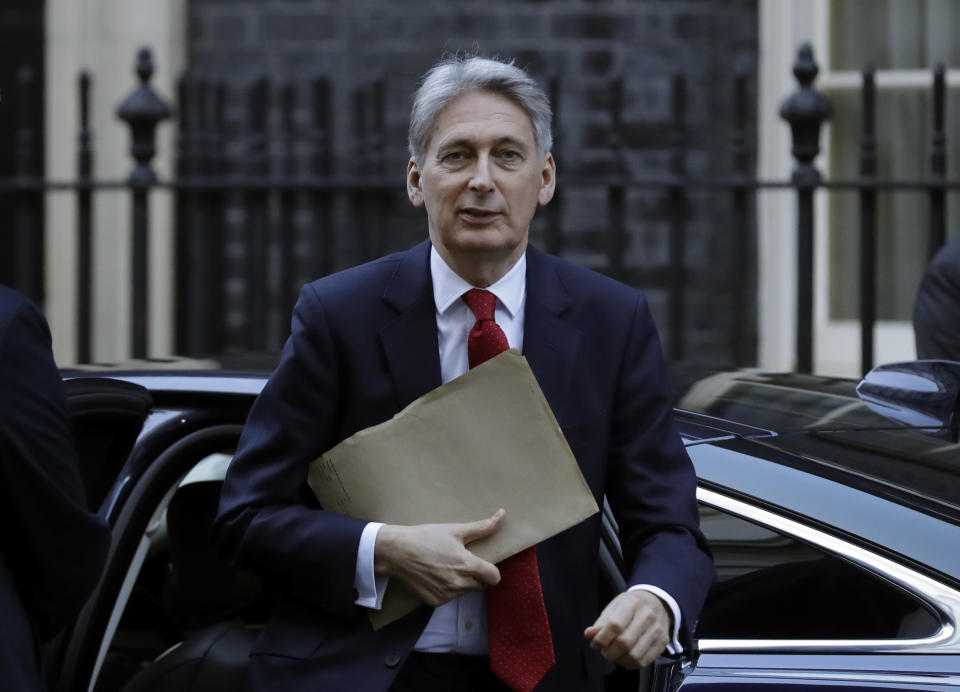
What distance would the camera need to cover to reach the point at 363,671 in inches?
77.1

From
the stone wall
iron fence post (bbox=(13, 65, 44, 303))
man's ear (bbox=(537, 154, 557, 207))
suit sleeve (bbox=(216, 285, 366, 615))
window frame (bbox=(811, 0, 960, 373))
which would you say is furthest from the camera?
the stone wall

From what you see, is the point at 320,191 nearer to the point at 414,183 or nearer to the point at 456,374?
the point at 414,183

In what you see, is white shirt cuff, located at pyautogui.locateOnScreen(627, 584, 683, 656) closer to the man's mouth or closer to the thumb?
the thumb

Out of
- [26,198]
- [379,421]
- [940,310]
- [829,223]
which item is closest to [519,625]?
[379,421]

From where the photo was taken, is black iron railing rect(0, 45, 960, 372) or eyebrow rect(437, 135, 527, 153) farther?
black iron railing rect(0, 45, 960, 372)

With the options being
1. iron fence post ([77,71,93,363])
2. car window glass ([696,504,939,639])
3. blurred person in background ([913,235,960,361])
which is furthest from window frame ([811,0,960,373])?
car window glass ([696,504,939,639])

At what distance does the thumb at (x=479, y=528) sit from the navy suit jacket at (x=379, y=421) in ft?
0.39

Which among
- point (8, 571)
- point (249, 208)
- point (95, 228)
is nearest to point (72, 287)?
point (95, 228)

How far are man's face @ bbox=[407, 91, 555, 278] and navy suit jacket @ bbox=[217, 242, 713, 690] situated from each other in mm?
94

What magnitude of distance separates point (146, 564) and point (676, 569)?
1428 mm

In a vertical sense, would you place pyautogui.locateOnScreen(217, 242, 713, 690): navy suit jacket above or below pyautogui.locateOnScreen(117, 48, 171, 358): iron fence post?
below

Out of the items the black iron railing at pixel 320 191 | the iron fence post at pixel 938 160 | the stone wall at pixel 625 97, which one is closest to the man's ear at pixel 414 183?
the black iron railing at pixel 320 191

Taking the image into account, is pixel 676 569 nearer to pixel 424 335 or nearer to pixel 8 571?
pixel 424 335

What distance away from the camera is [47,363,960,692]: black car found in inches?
82.1
